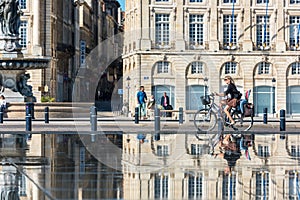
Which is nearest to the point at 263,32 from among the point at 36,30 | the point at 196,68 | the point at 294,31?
the point at 294,31

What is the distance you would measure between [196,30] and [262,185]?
53445 mm

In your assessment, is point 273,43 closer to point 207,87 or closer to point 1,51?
point 207,87

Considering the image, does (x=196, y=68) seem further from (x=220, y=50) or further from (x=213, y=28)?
(x=213, y=28)

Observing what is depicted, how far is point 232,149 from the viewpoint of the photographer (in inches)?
691

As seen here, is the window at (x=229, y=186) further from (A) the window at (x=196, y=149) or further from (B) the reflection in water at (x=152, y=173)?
(A) the window at (x=196, y=149)

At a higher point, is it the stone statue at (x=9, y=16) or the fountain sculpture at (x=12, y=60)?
the stone statue at (x=9, y=16)

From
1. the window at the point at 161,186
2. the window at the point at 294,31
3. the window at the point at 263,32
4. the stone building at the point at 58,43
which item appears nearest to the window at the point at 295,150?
the window at the point at 161,186

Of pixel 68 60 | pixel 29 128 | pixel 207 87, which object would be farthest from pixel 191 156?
pixel 68 60

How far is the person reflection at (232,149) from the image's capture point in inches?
556

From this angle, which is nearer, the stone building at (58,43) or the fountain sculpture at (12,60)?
the fountain sculpture at (12,60)

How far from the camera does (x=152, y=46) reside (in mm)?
63562

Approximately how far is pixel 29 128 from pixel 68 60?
5592 cm

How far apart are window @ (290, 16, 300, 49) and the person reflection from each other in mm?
41846

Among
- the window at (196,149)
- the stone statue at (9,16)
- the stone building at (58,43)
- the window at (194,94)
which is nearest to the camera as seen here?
the window at (196,149)
